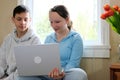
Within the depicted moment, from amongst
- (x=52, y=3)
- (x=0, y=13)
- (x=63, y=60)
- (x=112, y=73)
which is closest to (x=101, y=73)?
(x=63, y=60)

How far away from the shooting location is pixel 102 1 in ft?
6.75

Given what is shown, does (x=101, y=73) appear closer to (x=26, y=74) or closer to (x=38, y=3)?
(x=26, y=74)

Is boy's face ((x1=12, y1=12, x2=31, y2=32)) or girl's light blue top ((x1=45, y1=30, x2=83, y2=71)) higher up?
boy's face ((x1=12, y1=12, x2=31, y2=32))

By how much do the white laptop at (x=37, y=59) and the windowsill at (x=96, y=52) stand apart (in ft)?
1.95

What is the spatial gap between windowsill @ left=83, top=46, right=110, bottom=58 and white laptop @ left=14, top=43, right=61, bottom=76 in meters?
0.60

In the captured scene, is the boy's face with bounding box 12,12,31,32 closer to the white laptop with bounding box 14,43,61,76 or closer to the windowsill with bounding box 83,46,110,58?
the white laptop with bounding box 14,43,61,76

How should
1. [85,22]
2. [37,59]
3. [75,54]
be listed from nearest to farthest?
[37,59] < [75,54] < [85,22]

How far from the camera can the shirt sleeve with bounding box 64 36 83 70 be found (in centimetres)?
180

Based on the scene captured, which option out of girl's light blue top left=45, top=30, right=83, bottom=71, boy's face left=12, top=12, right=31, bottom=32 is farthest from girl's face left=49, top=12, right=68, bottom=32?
boy's face left=12, top=12, right=31, bottom=32

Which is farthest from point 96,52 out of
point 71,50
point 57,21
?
point 57,21

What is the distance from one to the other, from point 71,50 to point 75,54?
76 mm

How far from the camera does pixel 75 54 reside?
1840mm

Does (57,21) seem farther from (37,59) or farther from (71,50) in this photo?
(37,59)

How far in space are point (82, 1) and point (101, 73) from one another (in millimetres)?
707
